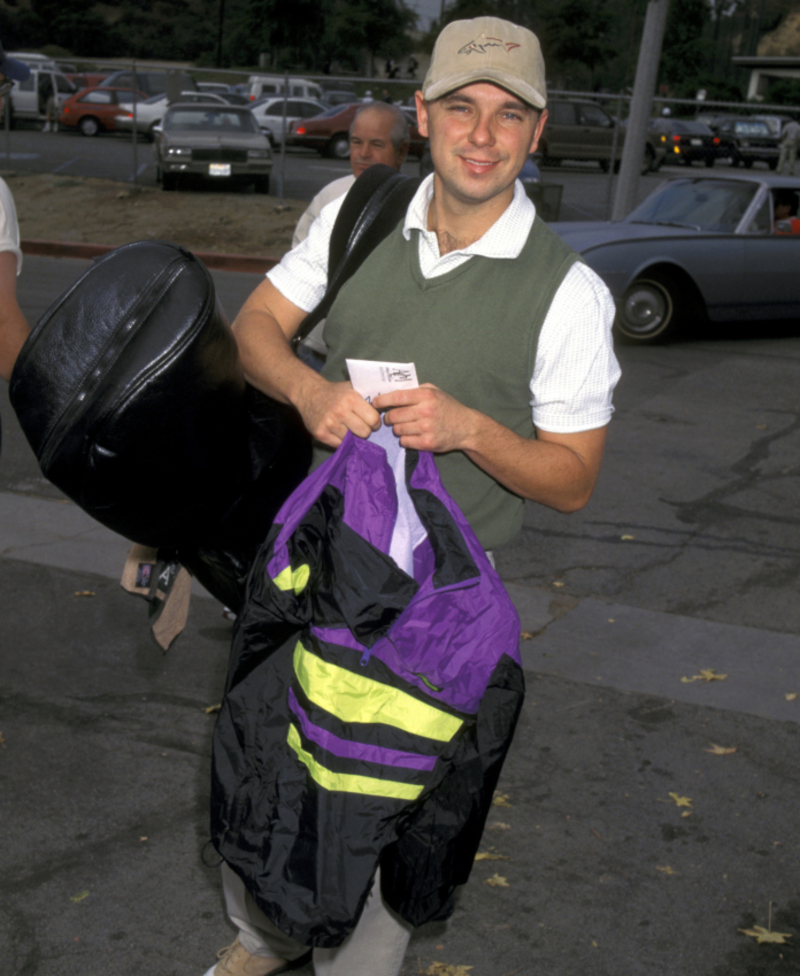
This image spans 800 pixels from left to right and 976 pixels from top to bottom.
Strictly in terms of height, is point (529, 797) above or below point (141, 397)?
below

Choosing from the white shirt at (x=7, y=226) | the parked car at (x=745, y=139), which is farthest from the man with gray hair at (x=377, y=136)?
the parked car at (x=745, y=139)

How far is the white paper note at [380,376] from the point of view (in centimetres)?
190

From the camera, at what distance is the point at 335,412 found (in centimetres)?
199

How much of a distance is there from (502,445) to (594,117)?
27.2m

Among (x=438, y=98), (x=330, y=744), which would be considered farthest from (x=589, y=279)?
(x=330, y=744)

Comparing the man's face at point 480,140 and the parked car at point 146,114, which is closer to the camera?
the man's face at point 480,140

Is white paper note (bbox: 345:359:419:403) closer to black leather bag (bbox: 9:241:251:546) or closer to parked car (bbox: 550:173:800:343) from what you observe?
black leather bag (bbox: 9:241:251:546)

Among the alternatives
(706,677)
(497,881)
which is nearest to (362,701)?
(497,881)

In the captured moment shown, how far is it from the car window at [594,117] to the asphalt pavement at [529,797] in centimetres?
2435

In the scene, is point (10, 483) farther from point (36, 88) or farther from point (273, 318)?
point (36, 88)

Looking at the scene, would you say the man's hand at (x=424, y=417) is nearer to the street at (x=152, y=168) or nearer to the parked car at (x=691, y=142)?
the street at (x=152, y=168)

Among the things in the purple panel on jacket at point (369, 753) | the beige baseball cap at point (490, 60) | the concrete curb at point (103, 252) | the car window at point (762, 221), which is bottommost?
the concrete curb at point (103, 252)

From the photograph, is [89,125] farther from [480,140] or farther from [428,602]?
[428,602]

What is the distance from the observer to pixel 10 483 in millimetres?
6164
